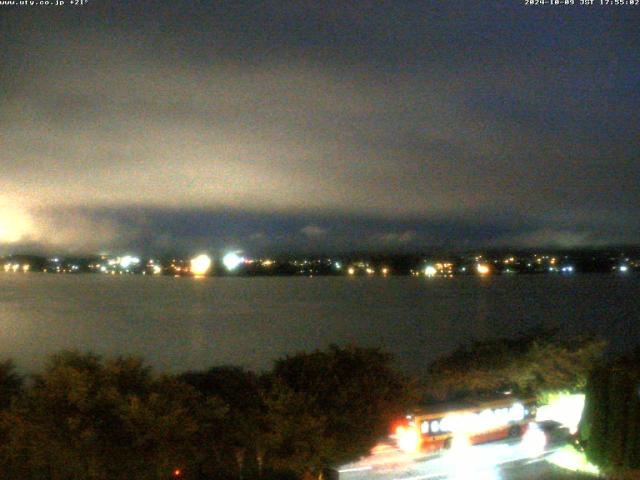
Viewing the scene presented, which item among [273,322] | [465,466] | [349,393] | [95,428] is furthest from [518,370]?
[273,322]

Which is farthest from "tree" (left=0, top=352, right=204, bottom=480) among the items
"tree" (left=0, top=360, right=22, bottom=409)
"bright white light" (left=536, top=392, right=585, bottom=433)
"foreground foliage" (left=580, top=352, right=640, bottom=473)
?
"bright white light" (left=536, top=392, right=585, bottom=433)

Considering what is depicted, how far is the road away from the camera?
18.9m

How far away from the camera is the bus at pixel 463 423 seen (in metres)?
21.6

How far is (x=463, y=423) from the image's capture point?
75.8ft

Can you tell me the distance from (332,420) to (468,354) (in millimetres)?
20406

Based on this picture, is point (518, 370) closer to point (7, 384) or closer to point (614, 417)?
point (614, 417)

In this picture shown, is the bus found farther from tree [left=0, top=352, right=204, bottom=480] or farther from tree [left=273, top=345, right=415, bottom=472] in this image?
tree [left=0, top=352, right=204, bottom=480]

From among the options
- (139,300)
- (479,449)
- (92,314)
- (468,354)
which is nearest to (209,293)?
(139,300)

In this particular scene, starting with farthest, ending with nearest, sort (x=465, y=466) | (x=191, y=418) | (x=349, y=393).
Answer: (x=465, y=466), (x=349, y=393), (x=191, y=418)

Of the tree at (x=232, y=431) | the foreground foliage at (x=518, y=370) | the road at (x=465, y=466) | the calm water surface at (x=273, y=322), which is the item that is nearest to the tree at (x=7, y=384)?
the tree at (x=232, y=431)

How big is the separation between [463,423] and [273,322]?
75.6 meters

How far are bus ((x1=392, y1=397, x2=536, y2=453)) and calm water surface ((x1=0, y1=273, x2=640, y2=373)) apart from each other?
104ft

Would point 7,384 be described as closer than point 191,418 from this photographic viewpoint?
No

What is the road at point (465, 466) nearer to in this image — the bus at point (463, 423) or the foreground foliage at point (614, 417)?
the bus at point (463, 423)
